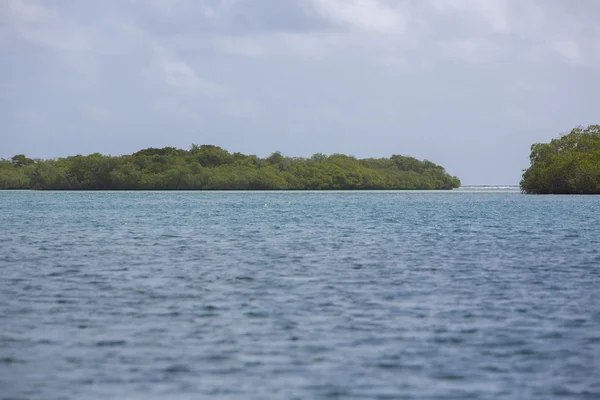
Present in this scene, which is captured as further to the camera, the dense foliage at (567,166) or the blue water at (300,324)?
the dense foliage at (567,166)

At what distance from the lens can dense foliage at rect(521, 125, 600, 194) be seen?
134 metres

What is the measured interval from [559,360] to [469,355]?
1.32 meters

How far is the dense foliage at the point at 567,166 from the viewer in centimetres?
13350

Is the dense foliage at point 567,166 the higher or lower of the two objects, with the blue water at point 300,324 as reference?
higher

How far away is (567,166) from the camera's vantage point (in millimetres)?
134500

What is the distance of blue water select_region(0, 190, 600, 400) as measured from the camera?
1167 cm

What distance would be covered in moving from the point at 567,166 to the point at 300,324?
412ft

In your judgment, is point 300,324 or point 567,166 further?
point 567,166

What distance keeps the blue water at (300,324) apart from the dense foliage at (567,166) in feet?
348

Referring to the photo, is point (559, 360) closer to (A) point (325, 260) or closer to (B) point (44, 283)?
(B) point (44, 283)

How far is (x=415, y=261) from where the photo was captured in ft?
94.8

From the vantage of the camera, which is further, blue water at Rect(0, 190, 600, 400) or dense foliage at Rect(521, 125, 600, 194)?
dense foliage at Rect(521, 125, 600, 194)

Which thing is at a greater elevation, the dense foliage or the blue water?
the dense foliage

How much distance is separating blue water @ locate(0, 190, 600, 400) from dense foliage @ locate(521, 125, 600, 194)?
105983 mm
